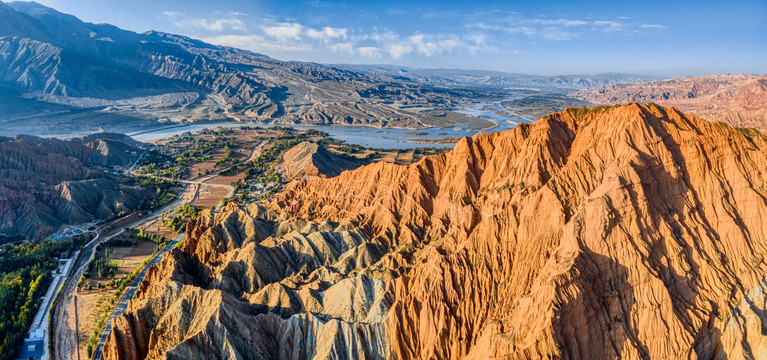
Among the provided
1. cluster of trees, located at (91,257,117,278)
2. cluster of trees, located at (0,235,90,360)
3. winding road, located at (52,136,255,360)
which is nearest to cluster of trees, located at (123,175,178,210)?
winding road, located at (52,136,255,360)

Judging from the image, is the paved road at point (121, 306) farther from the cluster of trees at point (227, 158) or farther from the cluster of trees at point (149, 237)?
the cluster of trees at point (227, 158)

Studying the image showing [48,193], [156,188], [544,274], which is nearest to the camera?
[544,274]

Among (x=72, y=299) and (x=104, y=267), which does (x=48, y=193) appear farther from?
(x=72, y=299)

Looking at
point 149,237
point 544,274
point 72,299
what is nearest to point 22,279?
point 72,299

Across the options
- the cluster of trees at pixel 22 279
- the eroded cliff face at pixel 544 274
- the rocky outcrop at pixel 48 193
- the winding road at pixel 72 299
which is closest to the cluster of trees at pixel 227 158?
the rocky outcrop at pixel 48 193

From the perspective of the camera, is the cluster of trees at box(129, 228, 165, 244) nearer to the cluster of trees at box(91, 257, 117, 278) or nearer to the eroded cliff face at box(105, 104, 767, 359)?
the cluster of trees at box(91, 257, 117, 278)
